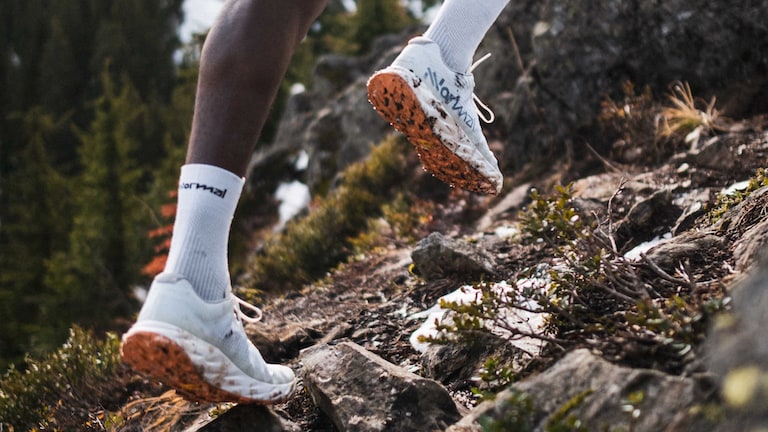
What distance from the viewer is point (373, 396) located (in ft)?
5.47

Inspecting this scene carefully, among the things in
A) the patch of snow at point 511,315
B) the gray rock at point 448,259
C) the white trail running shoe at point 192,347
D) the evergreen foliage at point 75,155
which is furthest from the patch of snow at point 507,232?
the evergreen foliage at point 75,155

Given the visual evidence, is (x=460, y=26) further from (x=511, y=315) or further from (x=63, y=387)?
(x=63, y=387)

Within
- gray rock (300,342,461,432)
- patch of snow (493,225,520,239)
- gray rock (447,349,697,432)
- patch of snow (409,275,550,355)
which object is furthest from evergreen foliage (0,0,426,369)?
gray rock (447,349,697,432)

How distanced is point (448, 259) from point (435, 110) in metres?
1.12

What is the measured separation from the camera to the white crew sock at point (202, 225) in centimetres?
146

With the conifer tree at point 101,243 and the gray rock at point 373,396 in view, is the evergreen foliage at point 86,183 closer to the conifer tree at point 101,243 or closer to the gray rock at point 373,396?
the conifer tree at point 101,243

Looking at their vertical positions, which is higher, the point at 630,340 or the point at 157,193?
the point at 630,340

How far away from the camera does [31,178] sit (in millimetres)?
16750

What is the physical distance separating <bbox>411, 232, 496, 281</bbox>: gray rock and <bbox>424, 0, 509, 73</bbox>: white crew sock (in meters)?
1.04

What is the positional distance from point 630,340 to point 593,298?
0.45 m

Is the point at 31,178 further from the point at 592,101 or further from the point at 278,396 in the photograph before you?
the point at 278,396

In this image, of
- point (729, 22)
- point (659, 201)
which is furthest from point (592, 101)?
point (659, 201)

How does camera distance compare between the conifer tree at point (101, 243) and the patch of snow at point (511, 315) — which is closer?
the patch of snow at point (511, 315)

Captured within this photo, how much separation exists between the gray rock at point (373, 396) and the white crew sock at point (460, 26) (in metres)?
0.91
